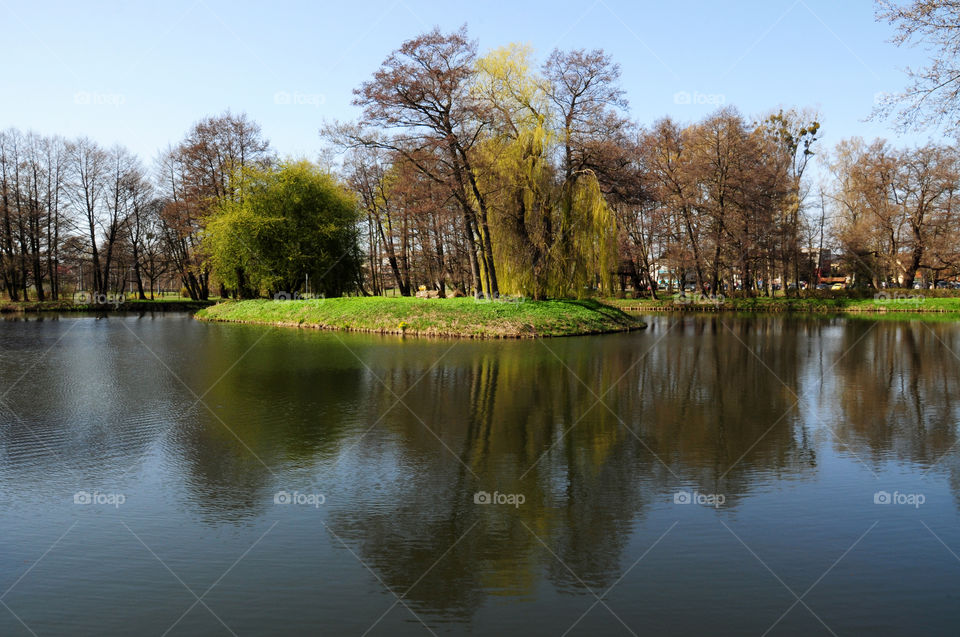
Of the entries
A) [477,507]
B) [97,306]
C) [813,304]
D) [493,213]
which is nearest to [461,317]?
[493,213]

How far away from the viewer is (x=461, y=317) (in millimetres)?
28578

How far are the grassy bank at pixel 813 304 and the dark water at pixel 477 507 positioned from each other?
1352 inches

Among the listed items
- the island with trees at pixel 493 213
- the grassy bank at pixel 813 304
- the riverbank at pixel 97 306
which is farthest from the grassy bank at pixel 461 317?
the riverbank at pixel 97 306

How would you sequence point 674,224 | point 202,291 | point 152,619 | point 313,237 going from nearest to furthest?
point 152,619, point 313,237, point 674,224, point 202,291

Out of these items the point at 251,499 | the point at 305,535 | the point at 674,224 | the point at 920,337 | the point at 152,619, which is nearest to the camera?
the point at 152,619

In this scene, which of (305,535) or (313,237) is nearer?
(305,535)

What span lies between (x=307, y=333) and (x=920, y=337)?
25.2 meters

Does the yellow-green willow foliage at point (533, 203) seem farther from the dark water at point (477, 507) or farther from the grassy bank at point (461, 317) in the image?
the dark water at point (477, 507)

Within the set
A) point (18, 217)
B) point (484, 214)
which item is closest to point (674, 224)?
→ point (484, 214)

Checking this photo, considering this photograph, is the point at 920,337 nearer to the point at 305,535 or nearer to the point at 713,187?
the point at 713,187

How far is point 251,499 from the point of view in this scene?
7.14 m

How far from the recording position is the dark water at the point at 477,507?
492 cm

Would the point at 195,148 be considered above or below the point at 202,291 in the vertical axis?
above

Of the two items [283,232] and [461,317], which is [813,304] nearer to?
[461,317]
